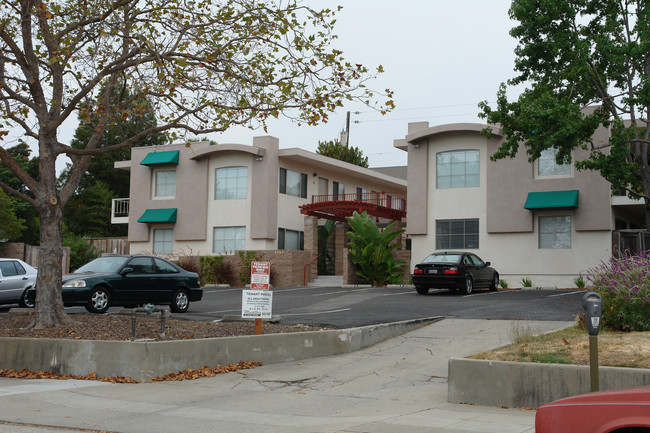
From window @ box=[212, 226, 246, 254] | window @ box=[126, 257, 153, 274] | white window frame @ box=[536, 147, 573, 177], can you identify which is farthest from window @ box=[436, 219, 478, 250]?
window @ box=[126, 257, 153, 274]

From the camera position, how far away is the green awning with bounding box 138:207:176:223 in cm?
3684

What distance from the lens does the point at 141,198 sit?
38.4m

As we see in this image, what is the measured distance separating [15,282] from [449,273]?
13210 millimetres

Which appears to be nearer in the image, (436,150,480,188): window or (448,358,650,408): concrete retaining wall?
(448,358,650,408): concrete retaining wall

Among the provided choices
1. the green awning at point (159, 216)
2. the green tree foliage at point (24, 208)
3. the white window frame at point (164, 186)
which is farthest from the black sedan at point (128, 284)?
the green tree foliage at point (24, 208)

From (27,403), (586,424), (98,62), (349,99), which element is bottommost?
(27,403)

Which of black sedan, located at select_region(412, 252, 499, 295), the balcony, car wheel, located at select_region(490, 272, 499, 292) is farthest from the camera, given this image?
the balcony

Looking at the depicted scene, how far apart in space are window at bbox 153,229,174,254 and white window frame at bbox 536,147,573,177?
1877 centimetres

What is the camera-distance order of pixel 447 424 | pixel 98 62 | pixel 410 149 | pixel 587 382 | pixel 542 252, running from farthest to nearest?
pixel 410 149 < pixel 542 252 < pixel 98 62 < pixel 587 382 < pixel 447 424

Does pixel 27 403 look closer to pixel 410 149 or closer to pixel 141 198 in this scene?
pixel 410 149

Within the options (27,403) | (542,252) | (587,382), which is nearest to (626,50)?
(542,252)

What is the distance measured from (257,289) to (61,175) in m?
49.6

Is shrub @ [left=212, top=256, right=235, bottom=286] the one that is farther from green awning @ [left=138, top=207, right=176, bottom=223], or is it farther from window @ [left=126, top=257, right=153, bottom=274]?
window @ [left=126, top=257, right=153, bottom=274]

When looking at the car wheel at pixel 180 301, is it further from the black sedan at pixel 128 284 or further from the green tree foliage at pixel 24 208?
the green tree foliage at pixel 24 208
